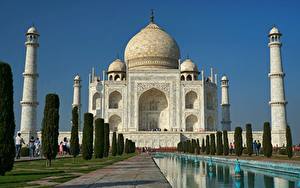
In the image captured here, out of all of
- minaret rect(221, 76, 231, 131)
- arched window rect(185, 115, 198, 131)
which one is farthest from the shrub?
minaret rect(221, 76, 231, 131)

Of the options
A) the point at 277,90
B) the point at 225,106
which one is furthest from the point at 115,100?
the point at 277,90

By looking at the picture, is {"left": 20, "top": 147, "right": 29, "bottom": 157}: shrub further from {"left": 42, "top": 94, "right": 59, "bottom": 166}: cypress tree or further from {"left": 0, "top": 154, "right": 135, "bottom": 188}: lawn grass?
{"left": 0, "top": 154, "right": 135, "bottom": 188}: lawn grass

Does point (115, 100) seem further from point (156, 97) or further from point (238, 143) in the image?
point (238, 143)

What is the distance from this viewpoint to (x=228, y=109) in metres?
33.9

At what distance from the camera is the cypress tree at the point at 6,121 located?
6859mm

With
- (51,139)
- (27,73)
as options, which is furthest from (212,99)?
(51,139)

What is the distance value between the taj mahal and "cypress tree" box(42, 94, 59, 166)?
53.7 ft

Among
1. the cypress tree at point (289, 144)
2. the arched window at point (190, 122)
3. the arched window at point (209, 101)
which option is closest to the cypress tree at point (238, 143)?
the cypress tree at point (289, 144)

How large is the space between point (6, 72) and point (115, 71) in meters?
26.7

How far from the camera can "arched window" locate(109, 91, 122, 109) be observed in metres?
31.4

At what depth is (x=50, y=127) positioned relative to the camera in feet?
32.5

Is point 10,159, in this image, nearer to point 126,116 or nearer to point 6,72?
point 6,72

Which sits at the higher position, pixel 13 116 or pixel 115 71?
pixel 115 71

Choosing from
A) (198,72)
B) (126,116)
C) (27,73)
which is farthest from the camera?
(198,72)
